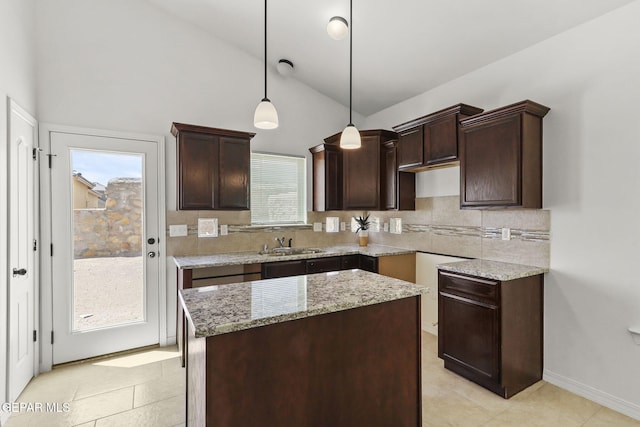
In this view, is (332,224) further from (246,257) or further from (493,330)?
(493,330)

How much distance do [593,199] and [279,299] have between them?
2.49 meters

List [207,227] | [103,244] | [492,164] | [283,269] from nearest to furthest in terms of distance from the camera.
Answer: [492,164], [103,244], [283,269], [207,227]

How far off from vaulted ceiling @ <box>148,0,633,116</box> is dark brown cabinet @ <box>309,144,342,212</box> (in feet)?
2.84

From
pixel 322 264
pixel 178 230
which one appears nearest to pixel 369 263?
pixel 322 264

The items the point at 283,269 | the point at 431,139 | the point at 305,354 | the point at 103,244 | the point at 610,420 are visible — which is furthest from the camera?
the point at 283,269

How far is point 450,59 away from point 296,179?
2287 mm

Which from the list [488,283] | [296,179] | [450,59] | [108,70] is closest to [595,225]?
[488,283]

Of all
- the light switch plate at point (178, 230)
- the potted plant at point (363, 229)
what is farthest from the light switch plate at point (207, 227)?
the potted plant at point (363, 229)

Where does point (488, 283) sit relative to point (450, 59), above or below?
below

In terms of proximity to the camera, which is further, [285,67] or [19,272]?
[285,67]

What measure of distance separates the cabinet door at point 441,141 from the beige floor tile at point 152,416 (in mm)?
3104

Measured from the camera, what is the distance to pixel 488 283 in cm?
248

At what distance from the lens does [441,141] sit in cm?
317

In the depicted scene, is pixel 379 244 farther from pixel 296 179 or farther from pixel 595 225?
pixel 595 225
